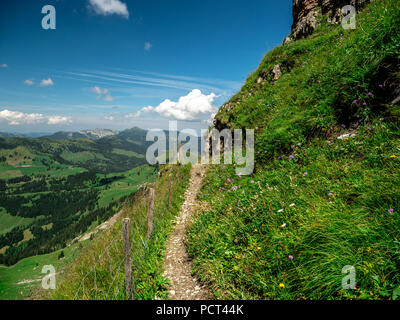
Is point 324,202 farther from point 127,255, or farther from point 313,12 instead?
point 313,12

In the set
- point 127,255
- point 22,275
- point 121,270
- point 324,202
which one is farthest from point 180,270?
point 22,275

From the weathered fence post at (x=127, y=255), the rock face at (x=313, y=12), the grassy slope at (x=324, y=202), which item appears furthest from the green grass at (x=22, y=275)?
the rock face at (x=313, y=12)

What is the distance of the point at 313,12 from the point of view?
19.0 metres

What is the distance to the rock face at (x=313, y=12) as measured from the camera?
1543 cm

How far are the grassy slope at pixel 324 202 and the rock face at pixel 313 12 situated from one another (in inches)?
484

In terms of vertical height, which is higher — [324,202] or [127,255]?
[324,202]

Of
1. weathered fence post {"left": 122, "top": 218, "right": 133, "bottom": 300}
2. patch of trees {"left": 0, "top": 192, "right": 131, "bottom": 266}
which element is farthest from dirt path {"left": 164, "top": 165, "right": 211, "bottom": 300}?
patch of trees {"left": 0, "top": 192, "right": 131, "bottom": 266}

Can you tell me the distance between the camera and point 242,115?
13.1 meters

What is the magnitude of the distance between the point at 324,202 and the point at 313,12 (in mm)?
23915

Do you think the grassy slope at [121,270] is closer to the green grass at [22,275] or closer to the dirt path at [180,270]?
the dirt path at [180,270]

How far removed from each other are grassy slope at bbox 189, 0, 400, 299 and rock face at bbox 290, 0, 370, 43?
12.3 meters
